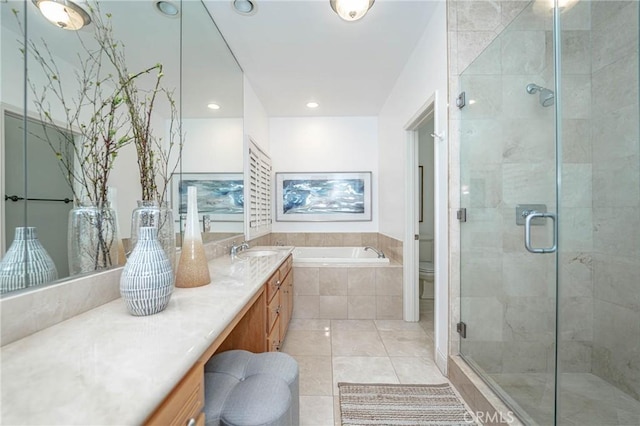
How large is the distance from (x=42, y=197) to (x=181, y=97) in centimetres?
105

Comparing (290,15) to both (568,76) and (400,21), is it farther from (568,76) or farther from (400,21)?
(568,76)

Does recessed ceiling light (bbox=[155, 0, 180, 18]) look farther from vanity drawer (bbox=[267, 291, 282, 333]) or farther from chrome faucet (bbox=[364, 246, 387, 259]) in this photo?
chrome faucet (bbox=[364, 246, 387, 259])

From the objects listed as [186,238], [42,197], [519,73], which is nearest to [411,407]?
[186,238]

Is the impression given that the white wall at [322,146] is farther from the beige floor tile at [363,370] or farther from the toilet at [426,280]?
the beige floor tile at [363,370]

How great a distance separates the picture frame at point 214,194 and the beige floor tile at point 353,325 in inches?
56.9

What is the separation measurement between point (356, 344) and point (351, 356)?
195 millimetres

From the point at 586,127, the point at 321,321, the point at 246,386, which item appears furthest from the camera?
the point at 321,321

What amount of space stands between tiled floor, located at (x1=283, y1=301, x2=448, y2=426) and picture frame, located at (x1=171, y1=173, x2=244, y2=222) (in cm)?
128

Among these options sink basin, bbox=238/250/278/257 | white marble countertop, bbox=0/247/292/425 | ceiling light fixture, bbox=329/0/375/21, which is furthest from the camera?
sink basin, bbox=238/250/278/257

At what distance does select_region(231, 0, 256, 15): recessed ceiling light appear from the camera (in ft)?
Result: 5.72

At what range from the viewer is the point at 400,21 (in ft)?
6.30

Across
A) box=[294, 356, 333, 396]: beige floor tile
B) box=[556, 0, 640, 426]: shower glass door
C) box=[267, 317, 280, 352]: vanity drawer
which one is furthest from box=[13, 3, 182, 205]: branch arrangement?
box=[556, 0, 640, 426]: shower glass door

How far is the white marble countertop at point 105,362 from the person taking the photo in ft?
1.48

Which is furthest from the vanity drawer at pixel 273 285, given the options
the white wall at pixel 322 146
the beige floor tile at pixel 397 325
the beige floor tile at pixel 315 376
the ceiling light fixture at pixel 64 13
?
the white wall at pixel 322 146
